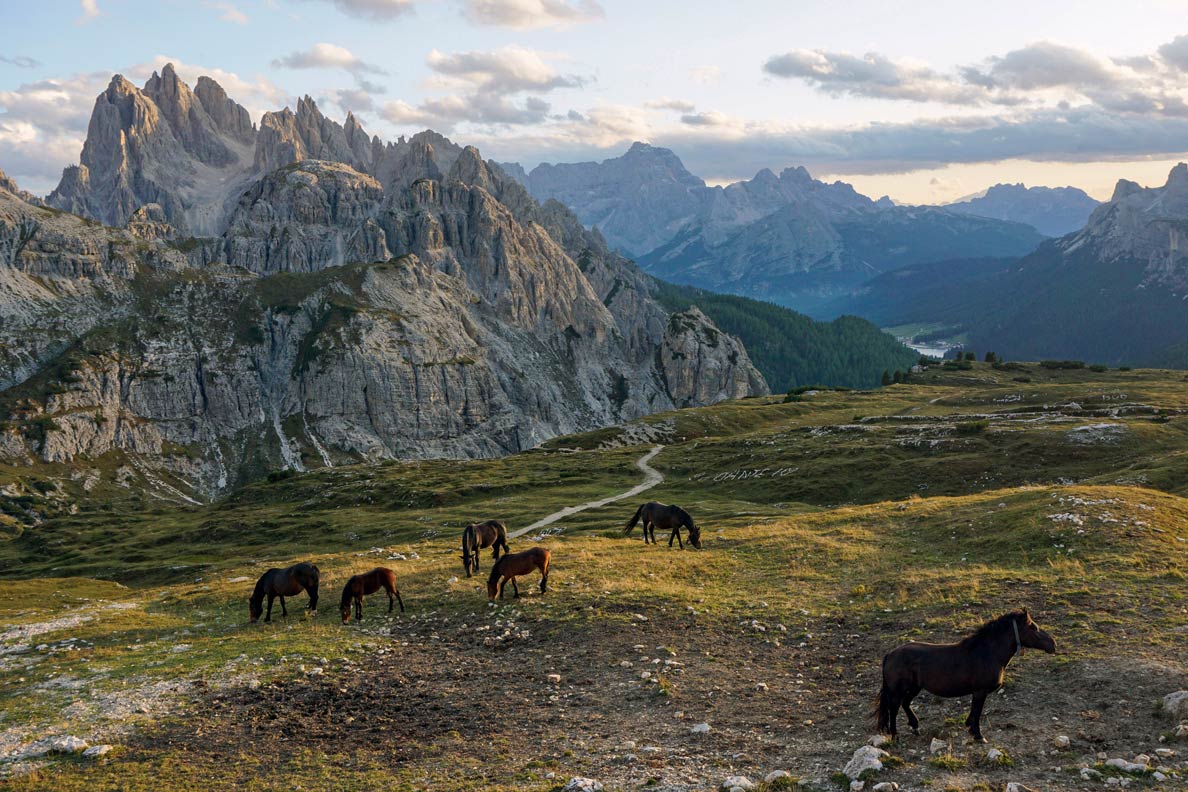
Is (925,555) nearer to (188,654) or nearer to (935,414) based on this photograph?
(188,654)

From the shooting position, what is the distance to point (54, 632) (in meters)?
36.8

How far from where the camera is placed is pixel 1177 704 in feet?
62.3

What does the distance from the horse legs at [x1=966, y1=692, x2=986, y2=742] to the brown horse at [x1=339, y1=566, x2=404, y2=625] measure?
23.8 meters

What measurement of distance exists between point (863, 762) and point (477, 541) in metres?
27.4

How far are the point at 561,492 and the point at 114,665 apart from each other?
66.5 meters

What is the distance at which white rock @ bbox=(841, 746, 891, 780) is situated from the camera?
56.3 feet

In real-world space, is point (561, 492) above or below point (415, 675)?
below

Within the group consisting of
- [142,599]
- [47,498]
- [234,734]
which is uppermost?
[234,734]

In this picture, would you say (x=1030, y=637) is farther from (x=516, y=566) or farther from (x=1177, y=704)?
(x=516, y=566)

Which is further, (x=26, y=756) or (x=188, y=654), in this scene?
(x=188, y=654)

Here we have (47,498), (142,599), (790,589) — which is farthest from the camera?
(47,498)

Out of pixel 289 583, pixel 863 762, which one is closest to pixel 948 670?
pixel 863 762

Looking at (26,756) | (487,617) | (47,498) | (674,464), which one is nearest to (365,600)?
(487,617)

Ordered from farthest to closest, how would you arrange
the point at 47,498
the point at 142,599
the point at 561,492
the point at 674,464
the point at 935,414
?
the point at 47,498 < the point at 935,414 < the point at 674,464 < the point at 561,492 < the point at 142,599
